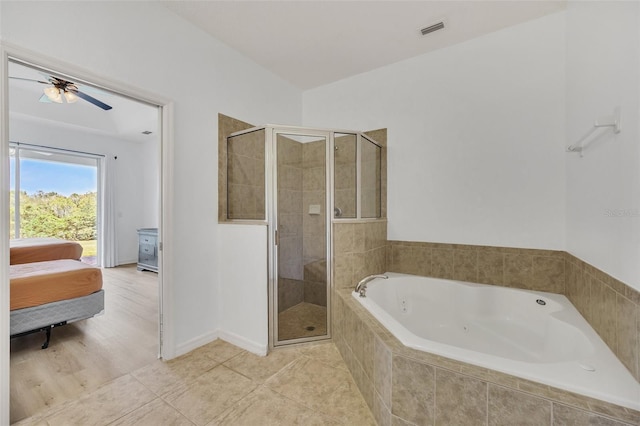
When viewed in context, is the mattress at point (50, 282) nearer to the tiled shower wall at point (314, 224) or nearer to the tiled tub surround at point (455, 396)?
the tiled shower wall at point (314, 224)

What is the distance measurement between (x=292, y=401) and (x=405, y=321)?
111cm

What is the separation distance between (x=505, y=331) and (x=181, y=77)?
3134 mm

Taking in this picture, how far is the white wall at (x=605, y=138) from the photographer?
1.11 metres

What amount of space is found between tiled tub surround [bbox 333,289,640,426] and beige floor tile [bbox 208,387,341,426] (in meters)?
0.34

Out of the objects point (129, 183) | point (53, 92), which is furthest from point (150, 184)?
point (53, 92)

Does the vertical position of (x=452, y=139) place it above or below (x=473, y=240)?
above

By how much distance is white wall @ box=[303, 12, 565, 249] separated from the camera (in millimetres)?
2037

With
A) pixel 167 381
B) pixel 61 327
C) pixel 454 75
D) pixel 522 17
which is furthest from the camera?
pixel 61 327

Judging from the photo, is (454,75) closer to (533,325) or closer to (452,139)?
(452,139)

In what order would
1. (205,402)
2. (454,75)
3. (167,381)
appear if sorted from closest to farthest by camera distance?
(205,402) < (167,381) < (454,75)

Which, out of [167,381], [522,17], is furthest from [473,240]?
[167,381]

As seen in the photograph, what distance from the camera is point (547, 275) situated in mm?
2051

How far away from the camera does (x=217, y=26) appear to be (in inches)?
85.2

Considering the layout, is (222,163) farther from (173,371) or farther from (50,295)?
(50,295)
